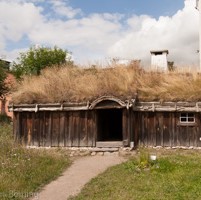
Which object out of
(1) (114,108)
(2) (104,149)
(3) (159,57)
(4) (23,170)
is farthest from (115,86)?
(3) (159,57)

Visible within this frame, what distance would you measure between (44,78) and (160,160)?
9.35 meters

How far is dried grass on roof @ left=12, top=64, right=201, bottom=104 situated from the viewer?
15.9 m

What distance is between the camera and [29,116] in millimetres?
17391

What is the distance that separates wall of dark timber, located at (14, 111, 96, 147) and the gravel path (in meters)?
1.64

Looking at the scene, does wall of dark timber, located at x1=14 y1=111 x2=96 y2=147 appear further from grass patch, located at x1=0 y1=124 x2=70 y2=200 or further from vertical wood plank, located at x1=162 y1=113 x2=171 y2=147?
vertical wood plank, located at x1=162 y1=113 x2=171 y2=147

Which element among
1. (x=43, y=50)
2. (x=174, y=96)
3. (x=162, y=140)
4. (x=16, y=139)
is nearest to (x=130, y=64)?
(x=174, y=96)

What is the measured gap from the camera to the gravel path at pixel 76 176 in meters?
9.17

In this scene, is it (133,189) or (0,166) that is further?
(0,166)

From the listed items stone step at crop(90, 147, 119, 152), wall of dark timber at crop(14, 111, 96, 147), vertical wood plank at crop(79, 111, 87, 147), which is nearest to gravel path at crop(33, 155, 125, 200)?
stone step at crop(90, 147, 119, 152)

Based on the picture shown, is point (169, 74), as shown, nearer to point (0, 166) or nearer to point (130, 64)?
point (130, 64)

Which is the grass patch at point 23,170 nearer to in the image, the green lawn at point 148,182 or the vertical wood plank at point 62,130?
the green lawn at point 148,182

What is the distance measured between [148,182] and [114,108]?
661 cm

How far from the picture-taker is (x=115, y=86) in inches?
643

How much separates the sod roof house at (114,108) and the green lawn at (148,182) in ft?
11.4
